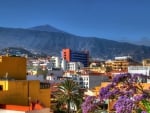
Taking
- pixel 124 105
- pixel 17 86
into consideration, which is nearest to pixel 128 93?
pixel 124 105

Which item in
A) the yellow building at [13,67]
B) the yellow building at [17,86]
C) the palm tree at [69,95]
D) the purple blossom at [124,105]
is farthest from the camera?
the palm tree at [69,95]

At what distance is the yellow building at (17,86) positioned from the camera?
3191 cm

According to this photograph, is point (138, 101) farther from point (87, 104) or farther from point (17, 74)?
point (17, 74)

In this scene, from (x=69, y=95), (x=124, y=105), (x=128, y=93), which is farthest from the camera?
(x=69, y=95)

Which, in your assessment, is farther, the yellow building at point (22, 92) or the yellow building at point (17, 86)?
the yellow building at point (17, 86)

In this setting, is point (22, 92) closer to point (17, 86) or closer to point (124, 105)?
point (17, 86)

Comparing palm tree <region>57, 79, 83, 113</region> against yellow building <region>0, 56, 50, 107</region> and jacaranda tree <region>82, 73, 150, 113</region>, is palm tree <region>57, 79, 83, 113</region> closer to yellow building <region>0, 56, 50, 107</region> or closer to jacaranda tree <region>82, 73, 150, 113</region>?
yellow building <region>0, 56, 50, 107</region>

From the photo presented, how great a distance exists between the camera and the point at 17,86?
107 ft

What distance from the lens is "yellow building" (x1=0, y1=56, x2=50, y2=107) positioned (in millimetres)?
31906

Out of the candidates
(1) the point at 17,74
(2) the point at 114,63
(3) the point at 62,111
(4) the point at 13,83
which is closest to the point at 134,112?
(4) the point at 13,83

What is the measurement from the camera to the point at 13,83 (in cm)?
3209

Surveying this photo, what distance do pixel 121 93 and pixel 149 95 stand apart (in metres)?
0.52

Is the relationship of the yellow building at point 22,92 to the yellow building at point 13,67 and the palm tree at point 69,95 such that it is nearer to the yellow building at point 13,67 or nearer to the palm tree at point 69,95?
the yellow building at point 13,67

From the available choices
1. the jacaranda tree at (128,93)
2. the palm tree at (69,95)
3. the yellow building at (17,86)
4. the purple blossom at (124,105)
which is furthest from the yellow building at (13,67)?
the purple blossom at (124,105)
